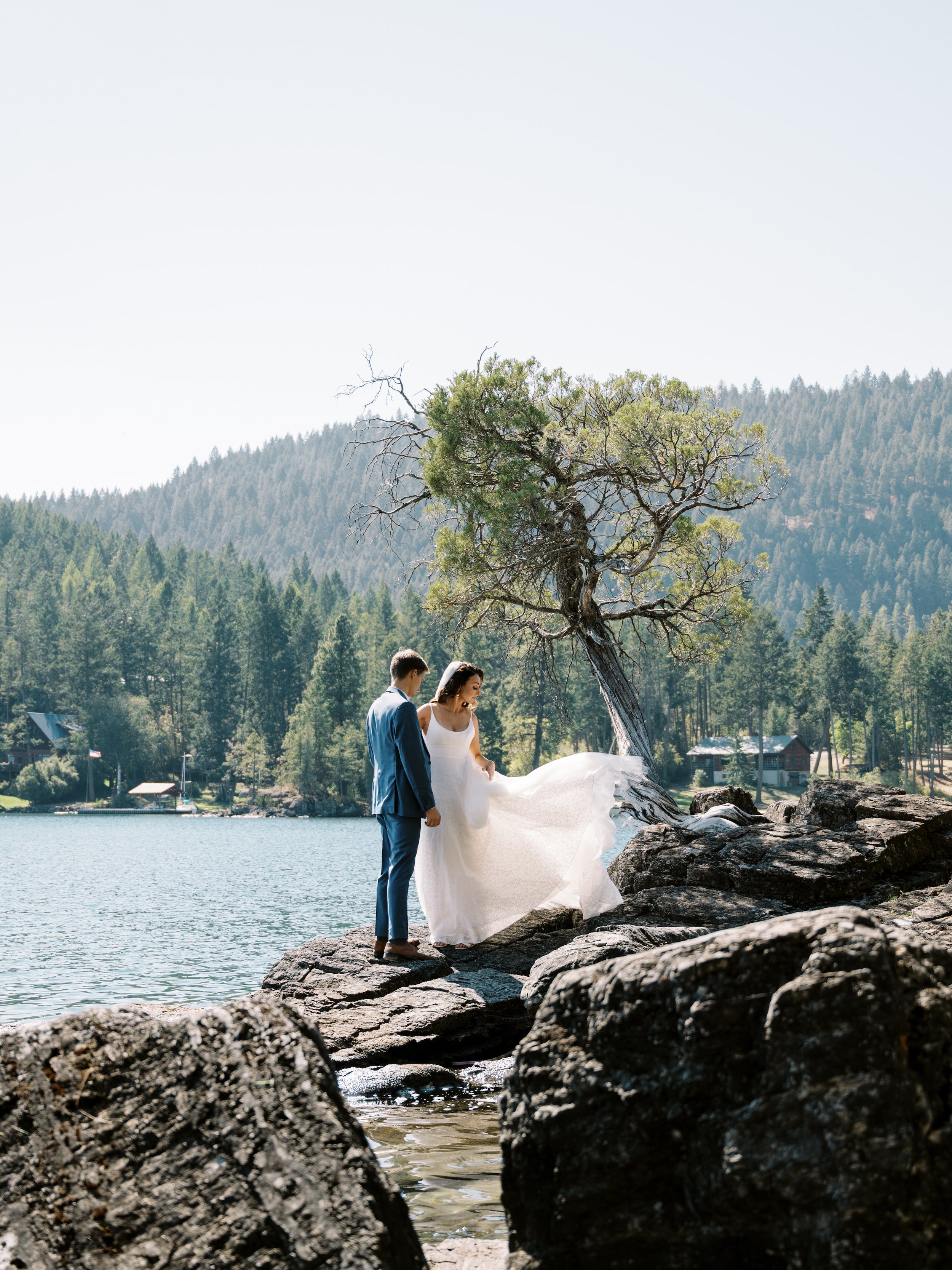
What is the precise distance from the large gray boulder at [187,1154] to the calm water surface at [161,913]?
16.9 ft

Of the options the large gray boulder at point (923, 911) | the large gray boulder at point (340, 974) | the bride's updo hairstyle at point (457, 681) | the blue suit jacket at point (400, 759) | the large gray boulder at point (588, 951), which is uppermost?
the bride's updo hairstyle at point (457, 681)

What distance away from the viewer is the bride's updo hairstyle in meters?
10.2

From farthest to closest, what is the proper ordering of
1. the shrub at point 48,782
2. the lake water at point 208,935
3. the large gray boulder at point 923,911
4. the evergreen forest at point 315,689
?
Answer: 1. the shrub at point 48,782
2. the evergreen forest at point 315,689
3. the large gray boulder at point 923,911
4. the lake water at point 208,935

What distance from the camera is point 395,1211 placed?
120 inches

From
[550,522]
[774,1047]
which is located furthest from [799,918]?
[550,522]

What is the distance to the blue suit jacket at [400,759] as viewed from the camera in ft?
29.8

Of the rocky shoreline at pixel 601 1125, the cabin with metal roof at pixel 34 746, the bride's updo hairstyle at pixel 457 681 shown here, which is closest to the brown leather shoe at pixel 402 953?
the bride's updo hairstyle at pixel 457 681

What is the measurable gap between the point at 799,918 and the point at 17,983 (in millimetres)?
13777

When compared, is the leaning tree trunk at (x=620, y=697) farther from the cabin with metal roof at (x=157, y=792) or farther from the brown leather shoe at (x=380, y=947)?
the cabin with metal roof at (x=157, y=792)

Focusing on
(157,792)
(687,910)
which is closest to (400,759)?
(687,910)

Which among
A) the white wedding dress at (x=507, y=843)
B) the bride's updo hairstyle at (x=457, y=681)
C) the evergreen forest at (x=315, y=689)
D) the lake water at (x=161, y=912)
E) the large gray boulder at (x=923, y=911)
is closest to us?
the large gray boulder at (x=923, y=911)

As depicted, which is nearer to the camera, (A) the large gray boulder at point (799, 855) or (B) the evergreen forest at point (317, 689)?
(A) the large gray boulder at point (799, 855)

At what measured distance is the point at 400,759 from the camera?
913 centimetres

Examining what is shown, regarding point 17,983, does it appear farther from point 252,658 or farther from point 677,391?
point 252,658
